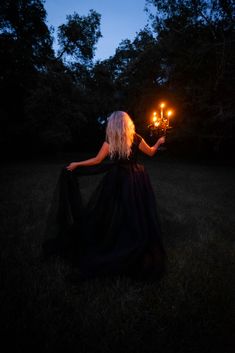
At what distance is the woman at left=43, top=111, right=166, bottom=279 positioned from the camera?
368 centimetres

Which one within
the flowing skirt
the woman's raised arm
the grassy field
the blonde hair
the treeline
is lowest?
the grassy field

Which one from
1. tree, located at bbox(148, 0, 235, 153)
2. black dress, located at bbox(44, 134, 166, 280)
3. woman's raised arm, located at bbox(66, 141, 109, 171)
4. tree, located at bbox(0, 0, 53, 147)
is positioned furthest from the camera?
tree, located at bbox(0, 0, 53, 147)

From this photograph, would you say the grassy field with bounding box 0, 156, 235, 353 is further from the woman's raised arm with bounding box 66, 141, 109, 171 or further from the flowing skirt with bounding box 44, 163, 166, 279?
the woman's raised arm with bounding box 66, 141, 109, 171

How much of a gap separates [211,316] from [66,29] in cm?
3079

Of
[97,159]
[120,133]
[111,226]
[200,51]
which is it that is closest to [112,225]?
[111,226]

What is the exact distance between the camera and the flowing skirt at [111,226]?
3678mm

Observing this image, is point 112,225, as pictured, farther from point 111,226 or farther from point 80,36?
point 80,36

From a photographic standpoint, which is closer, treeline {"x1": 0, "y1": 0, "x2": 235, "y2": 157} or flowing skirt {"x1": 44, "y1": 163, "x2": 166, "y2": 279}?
flowing skirt {"x1": 44, "y1": 163, "x2": 166, "y2": 279}

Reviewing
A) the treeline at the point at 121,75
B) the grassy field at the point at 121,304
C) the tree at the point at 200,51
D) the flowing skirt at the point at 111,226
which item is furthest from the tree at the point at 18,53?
the grassy field at the point at 121,304

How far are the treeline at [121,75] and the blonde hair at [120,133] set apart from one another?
512 inches

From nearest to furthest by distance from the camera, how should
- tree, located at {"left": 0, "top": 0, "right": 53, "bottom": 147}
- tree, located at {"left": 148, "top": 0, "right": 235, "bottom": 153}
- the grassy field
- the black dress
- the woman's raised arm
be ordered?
the grassy field < the black dress < the woman's raised arm < tree, located at {"left": 148, "top": 0, "right": 235, "bottom": 153} < tree, located at {"left": 0, "top": 0, "right": 53, "bottom": 147}

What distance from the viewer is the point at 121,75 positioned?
23.9 meters

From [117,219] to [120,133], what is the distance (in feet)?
4.45

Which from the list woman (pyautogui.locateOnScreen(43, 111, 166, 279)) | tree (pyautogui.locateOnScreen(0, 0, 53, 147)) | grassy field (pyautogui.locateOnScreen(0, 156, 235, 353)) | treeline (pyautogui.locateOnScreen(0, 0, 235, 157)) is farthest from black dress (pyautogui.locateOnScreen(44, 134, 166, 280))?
tree (pyautogui.locateOnScreen(0, 0, 53, 147))
